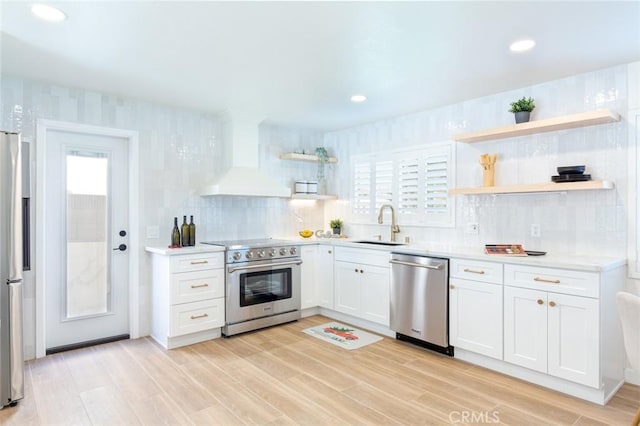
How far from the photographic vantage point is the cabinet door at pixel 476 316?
3018 millimetres

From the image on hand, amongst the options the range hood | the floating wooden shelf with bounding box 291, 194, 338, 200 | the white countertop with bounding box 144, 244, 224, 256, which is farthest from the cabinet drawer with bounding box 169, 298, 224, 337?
the floating wooden shelf with bounding box 291, 194, 338, 200

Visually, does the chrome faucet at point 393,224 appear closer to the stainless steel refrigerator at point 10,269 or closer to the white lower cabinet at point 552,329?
the white lower cabinet at point 552,329

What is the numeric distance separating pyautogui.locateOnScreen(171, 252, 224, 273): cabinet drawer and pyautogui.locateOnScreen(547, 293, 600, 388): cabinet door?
9.51 feet

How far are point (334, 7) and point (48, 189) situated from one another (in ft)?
9.97

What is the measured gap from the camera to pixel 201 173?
4.37m

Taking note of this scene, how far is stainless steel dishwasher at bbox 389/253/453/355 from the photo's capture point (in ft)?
11.0

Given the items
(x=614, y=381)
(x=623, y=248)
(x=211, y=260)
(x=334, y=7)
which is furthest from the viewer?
(x=211, y=260)

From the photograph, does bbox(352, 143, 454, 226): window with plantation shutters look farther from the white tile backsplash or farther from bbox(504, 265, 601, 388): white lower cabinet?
bbox(504, 265, 601, 388): white lower cabinet

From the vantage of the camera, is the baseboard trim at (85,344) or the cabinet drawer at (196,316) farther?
the cabinet drawer at (196,316)

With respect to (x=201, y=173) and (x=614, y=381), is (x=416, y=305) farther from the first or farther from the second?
(x=201, y=173)

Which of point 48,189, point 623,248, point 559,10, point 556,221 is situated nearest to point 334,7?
point 559,10

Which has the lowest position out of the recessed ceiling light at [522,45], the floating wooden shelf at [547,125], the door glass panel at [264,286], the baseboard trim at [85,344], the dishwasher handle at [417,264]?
the baseboard trim at [85,344]

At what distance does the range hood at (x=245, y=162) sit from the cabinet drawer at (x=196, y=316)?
1175mm

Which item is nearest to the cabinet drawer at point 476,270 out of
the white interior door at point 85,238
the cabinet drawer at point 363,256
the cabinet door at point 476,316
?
the cabinet door at point 476,316
